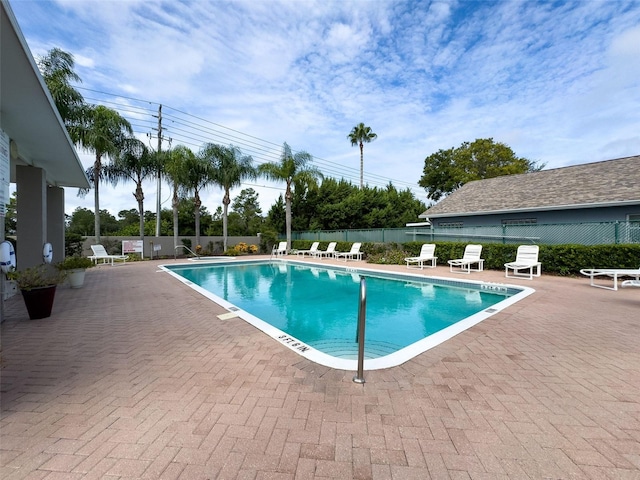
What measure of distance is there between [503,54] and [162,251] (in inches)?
808

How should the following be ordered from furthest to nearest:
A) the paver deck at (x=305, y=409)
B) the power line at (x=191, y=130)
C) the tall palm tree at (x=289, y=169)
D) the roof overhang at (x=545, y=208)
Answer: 1. the tall palm tree at (x=289, y=169)
2. the power line at (x=191, y=130)
3. the roof overhang at (x=545, y=208)
4. the paver deck at (x=305, y=409)

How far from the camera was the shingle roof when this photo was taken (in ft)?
37.4

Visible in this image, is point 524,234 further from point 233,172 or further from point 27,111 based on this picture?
point 233,172

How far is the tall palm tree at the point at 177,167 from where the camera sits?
56.2ft

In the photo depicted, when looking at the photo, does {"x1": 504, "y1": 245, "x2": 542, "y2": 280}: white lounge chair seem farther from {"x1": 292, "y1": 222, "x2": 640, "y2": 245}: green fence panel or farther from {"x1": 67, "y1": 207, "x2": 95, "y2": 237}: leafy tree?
{"x1": 67, "y1": 207, "x2": 95, "y2": 237}: leafy tree

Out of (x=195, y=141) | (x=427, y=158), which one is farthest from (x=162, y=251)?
(x=427, y=158)

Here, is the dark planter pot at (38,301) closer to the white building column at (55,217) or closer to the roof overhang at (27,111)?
the roof overhang at (27,111)

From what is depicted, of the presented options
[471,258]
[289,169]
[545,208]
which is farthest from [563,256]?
[289,169]

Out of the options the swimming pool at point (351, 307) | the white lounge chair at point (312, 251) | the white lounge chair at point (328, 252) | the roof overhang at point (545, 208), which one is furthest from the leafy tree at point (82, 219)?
the roof overhang at point (545, 208)

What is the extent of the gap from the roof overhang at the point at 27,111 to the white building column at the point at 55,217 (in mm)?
1276

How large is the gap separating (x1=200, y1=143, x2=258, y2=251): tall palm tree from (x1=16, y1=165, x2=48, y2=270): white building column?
39.1 ft

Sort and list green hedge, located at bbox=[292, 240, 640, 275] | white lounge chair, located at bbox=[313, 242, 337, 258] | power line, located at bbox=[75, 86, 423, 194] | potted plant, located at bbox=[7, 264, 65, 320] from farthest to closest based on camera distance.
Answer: power line, located at bbox=[75, 86, 423, 194] < white lounge chair, located at bbox=[313, 242, 337, 258] < green hedge, located at bbox=[292, 240, 640, 275] < potted plant, located at bbox=[7, 264, 65, 320]

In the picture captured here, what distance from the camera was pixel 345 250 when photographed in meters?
→ 18.3

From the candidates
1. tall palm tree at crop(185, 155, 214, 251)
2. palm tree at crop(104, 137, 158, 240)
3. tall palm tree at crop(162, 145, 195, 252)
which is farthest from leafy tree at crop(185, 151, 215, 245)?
palm tree at crop(104, 137, 158, 240)
